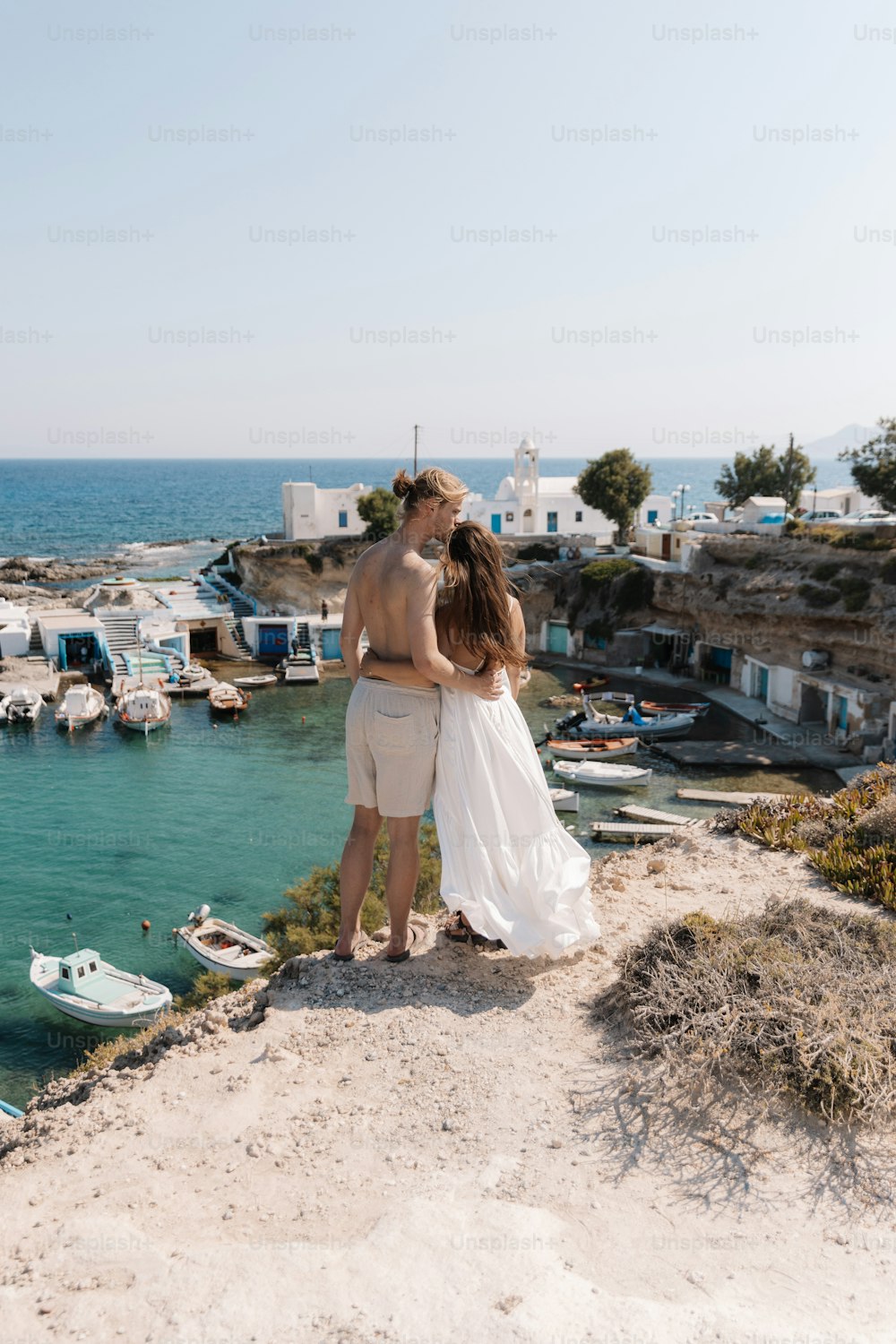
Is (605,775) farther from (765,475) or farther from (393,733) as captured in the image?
(765,475)

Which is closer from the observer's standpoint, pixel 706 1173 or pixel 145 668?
pixel 706 1173

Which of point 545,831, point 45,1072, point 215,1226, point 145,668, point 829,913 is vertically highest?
point 545,831

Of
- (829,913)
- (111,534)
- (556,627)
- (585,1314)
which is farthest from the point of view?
(111,534)

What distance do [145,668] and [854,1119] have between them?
40776mm

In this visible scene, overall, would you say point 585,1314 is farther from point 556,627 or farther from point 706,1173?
point 556,627

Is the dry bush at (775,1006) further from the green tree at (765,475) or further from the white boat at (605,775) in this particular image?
the green tree at (765,475)

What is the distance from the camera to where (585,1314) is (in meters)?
3.43

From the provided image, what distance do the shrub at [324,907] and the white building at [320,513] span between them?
4209 centimetres

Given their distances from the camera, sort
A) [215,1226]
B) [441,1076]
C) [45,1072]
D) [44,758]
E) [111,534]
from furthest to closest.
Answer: [111,534] → [44,758] → [45,1072] → [441,1076] → [215,1226]

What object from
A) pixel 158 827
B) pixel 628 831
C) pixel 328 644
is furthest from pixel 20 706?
pixel 628 831

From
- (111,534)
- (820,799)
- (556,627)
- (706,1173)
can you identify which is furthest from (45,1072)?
(111,534)

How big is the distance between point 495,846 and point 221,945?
14.3m

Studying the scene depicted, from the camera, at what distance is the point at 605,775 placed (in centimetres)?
2859

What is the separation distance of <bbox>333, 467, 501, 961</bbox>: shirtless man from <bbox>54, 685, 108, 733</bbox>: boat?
3245 cm
